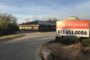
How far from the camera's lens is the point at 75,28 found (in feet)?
89.0

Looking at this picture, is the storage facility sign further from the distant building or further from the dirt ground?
the distant building

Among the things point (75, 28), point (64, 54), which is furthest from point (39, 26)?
point (64, 54)

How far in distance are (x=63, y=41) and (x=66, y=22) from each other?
11.4 ft

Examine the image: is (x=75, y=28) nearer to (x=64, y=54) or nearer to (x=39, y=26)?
(x=64, y=54)

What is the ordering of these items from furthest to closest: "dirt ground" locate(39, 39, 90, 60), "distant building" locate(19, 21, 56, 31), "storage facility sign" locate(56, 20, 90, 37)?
1. "distant building" locate(19, 21, 56, 31)
2. "storage facility sign" locate(56, 20, 90, 37)
3. "dirt ground" locate(39, 39, 90, 60)

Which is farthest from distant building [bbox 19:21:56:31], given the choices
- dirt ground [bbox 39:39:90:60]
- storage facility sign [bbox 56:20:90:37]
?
dirt ground [bbox 39:39:90:60]

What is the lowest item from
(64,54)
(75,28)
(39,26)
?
(39,26)

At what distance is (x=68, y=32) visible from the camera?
27.5m

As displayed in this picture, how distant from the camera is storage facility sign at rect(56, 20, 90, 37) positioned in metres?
26.9

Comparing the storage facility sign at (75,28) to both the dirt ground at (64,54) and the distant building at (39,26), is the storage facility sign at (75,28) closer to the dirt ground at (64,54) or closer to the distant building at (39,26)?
the dirt ground at (64,54)

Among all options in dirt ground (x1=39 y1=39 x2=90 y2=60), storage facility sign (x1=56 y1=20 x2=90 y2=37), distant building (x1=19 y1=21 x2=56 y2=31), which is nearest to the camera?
dirt ground (x1=39 y1=39 x2=90 y2=60)

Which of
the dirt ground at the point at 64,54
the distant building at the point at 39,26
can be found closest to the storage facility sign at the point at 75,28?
the dirt ground at the point at 64,54

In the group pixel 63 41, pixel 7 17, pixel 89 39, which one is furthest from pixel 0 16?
pixel 89 39

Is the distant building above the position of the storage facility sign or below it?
below
